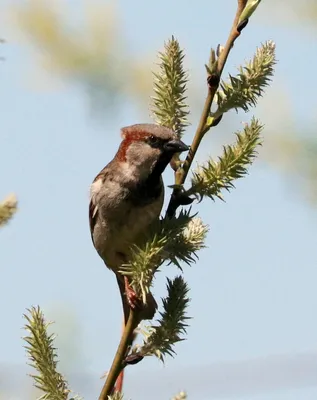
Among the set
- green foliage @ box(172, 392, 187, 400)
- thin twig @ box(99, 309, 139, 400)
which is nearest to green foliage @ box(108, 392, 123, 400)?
thin twig @ box(99, 309, 139, 400)

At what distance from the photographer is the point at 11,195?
118 centimetres

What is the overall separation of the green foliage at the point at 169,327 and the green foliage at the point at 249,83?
0.45 meters

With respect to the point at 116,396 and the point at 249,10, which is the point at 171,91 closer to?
the point at 249,10

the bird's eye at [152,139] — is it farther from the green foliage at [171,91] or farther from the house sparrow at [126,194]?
the green foliage at [171,91]

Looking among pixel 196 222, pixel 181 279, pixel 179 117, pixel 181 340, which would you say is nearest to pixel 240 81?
pixel 179 117

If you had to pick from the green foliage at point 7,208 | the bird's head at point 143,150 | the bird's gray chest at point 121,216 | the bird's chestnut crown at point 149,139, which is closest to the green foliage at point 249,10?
the green foliage at point 7,208

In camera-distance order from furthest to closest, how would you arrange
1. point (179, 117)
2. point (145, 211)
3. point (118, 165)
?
point (118, 165)
point (145, 211)
point (179, 117)

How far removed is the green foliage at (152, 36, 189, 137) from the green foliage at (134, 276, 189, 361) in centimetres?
48

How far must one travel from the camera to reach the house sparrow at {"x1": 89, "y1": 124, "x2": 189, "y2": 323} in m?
3.16

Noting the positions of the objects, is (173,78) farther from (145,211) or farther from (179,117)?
(145,211)

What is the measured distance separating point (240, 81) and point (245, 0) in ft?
0.64

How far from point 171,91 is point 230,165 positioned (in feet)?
0.95

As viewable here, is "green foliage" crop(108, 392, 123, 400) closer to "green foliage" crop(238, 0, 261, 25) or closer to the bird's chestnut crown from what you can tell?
"green foliage" crop(238, 0, 261, 25)

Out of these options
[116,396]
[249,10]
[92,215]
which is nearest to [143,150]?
[92,215]
